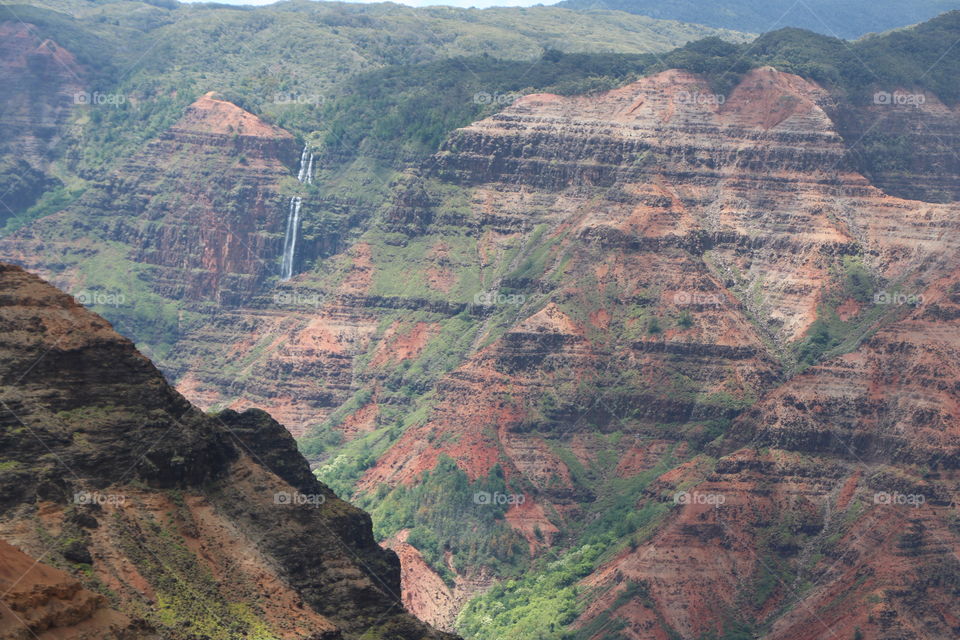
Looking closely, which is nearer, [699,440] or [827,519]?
[827,519]

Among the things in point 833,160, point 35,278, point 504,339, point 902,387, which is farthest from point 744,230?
point 35,278

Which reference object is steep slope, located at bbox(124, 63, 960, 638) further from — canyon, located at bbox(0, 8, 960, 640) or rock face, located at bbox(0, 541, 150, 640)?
rock face, located at bbox(0, 541, 150, 640)

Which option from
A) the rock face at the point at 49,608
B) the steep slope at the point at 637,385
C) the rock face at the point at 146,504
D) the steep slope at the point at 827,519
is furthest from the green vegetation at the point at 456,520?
the rock face at the point at 49,608

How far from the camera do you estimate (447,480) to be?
176750mm

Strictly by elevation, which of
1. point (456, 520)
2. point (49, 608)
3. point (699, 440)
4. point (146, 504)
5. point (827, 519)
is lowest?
point (456, 520)

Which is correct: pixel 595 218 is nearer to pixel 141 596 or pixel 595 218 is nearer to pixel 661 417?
pixel 661 417

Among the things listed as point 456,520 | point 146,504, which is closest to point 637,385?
point 456,520

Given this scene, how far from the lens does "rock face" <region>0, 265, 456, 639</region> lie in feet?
311

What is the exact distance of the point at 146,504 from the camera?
331 ft

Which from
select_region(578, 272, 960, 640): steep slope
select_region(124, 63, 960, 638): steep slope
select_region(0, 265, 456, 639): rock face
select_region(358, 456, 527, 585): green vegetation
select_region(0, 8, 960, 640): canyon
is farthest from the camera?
select_region(358, 456, 527, 585): green vegetation

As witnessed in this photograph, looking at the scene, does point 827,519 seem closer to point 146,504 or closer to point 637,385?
point 637,385

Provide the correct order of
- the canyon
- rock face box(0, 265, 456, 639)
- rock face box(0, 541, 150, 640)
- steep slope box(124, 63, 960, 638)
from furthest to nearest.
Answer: steep slope box(124, 63, 960, 638)
the canyon
rock face box(0, 265, 456, 639)
rock face box(0, 541, 150, 640)

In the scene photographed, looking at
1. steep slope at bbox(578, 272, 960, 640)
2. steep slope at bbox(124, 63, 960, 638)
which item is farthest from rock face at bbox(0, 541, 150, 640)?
steep slope at bbox(124, 63, 960, 638)

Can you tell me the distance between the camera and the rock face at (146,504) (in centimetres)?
9481
